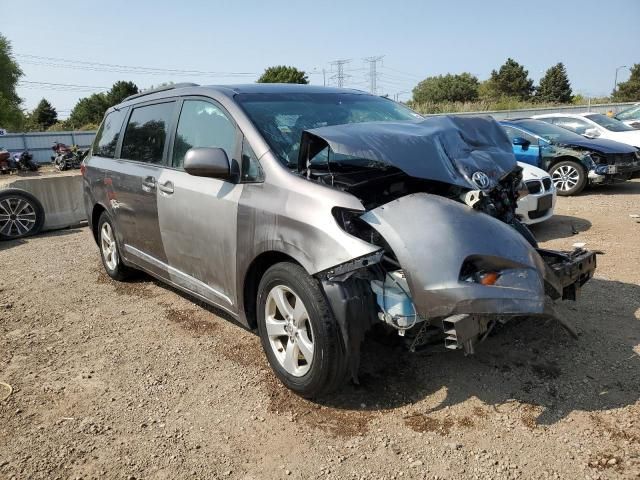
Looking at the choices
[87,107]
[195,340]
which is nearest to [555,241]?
[195,340]

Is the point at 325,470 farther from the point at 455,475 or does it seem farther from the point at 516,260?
the point at 516,260

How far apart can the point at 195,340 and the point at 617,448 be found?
110 inches

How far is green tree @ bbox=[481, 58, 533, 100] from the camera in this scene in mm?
57969

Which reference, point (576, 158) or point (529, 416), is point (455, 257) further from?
point (576, 158)

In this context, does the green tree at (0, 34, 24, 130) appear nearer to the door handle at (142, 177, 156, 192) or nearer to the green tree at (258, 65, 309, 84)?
the green tree at (258, 65, 309, 84)

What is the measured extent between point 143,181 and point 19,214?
4.84m

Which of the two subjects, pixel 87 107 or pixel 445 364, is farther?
pixel 87 107

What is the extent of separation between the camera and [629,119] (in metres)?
14.2

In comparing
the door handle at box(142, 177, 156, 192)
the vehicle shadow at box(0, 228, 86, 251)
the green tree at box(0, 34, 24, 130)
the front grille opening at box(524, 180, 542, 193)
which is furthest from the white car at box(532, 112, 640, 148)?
the green tree at box(0, 34, 24, 130)

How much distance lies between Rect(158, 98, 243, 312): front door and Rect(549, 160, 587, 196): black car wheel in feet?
25.2

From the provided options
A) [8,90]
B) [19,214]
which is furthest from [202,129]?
[8,90]

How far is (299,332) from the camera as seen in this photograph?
2.84m

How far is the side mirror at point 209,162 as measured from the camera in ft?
10.2

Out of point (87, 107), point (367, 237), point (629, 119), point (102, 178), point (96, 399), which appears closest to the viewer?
point (367, 237)
